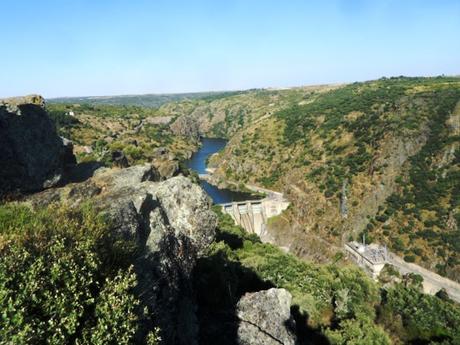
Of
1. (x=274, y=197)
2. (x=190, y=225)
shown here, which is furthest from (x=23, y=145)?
(x=274, y=197)

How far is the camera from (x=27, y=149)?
1261 inches

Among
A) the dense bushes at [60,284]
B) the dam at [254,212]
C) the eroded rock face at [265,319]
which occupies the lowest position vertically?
the dam at [254,212]

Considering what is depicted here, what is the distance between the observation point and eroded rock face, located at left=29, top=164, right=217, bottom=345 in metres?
18.6

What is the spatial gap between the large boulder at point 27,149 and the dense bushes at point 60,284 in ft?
51.8

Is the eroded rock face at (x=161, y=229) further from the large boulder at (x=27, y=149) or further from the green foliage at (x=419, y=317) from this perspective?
the green foliage at (x=419, y=317)

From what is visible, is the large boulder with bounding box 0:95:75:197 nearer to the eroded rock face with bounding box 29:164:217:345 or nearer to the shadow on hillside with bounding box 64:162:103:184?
the shadow on hillside with bounding box 64:162:103:184

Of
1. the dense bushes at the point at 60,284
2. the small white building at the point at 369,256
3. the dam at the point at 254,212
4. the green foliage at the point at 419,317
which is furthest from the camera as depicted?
the dam at the point at 254,212

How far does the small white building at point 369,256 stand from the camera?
268 feet

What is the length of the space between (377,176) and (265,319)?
338 ft

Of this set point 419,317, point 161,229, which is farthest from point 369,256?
point 161,229

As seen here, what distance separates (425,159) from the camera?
112 metres

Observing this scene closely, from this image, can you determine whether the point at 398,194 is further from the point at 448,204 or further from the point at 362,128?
the point at 362,128

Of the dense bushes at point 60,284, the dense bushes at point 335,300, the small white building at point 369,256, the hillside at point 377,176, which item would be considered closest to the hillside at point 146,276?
the dense bushes at point 60,284

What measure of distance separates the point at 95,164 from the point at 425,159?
103 meters
